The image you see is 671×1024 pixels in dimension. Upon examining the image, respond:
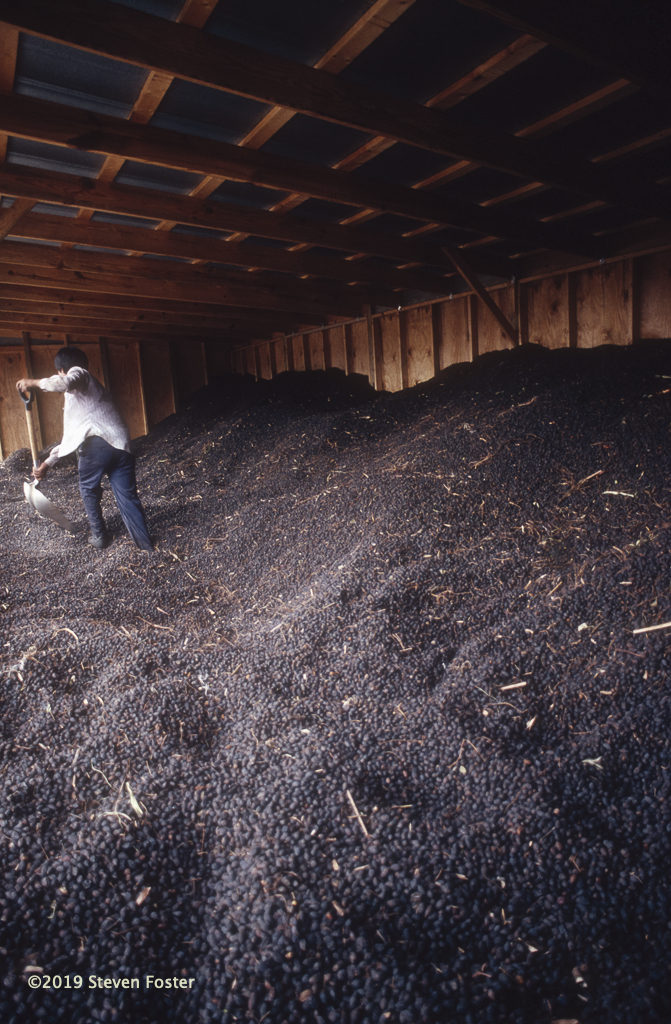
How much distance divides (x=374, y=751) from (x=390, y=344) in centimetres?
673

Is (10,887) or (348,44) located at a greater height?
(348,44)

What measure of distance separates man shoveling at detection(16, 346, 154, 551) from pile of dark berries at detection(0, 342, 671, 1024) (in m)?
0.44

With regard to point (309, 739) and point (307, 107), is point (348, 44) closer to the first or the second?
→ point (307, 107)

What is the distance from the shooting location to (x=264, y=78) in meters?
2.62

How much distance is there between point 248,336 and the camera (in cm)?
1052

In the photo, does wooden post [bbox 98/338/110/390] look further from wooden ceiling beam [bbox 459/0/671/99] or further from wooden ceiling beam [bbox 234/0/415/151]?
wooden ceiling beam [bbox 459/0/671/99]

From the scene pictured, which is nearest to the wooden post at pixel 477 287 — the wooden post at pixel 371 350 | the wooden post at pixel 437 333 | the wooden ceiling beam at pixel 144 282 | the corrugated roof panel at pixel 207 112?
the wooden post at pixel 437 333

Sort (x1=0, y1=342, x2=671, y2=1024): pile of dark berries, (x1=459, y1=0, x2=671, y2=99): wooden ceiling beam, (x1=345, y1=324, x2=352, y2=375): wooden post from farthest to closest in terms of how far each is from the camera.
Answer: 1. (x1=345, y1=324, x2=352, y2=375): wooden post
2. (x1=459, y1=0, x2=671, y2=99): wooden ceiling beam
3. (x1=0, y1=342, x2=671, y2=1024): pile of dark berries

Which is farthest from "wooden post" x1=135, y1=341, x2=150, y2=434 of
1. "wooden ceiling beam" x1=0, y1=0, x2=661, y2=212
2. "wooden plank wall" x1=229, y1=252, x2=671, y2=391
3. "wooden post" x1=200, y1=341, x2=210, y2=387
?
"wooden ceiling beam" x1=0, y1=0, x2=661, y2=212

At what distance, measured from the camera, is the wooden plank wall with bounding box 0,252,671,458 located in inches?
211

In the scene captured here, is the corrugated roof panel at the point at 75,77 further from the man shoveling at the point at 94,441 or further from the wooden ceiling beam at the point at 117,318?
the wooden ceiling beam at the point at 117,318

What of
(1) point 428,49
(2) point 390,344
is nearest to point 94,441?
(1) point 428,49

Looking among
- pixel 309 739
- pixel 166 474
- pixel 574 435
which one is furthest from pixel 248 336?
pixel 309 739

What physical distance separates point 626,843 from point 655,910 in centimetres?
20
